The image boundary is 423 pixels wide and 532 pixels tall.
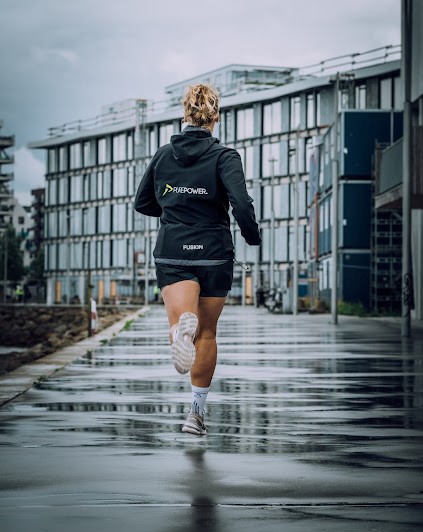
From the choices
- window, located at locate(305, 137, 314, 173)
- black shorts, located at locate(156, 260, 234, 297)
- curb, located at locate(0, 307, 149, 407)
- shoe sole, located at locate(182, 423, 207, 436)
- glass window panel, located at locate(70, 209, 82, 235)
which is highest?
window, located at locate(305, 137, 314, 173)

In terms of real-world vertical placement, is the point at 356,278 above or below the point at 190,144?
below

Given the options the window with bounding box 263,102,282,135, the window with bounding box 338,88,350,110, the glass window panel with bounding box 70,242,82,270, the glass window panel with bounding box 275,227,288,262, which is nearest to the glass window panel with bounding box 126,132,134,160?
the glass window panel with bounding box 70,242,82,270

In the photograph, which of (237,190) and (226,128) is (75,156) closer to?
(226,128)

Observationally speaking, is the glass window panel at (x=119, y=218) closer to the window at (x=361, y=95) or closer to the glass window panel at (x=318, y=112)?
the glass window panel at (x=318, y=112)

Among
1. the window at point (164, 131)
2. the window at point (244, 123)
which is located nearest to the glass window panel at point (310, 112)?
the window at point (244, 123)

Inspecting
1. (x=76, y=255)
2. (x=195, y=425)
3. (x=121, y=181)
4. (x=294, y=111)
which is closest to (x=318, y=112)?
(x=294, y=111)

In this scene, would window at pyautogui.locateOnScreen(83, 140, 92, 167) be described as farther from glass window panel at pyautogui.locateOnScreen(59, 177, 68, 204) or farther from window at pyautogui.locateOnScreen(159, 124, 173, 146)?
window at pyautogui.locateOnScreen(159, 124, 173, 146)

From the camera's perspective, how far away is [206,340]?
8.23 meters

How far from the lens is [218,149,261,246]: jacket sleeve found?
7918mm

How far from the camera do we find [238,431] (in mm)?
8703

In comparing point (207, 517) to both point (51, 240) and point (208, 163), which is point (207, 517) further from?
point (51, 240)

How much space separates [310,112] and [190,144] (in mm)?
94569

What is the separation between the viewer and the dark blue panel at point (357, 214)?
214 ft

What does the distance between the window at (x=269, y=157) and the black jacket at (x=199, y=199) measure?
97.7m
